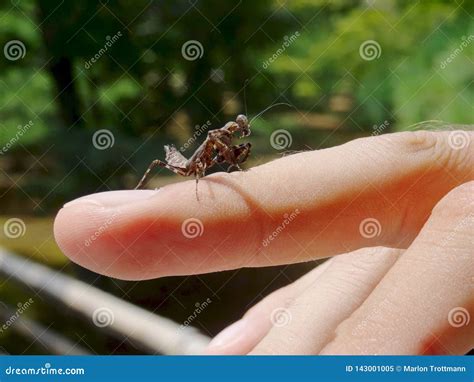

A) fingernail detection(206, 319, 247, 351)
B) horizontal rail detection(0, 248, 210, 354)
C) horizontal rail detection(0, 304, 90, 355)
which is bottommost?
horizontal rail detection(0, 304, 90, 355)

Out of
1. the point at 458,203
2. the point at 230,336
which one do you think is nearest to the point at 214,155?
the point at 230,336

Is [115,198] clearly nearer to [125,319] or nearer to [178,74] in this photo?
[125,319]

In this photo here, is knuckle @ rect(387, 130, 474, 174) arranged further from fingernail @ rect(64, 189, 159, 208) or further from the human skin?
fingernail @ rect(64, 189, 159, 208)

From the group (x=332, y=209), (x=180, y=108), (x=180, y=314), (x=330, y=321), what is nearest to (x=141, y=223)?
(x=332, y=209)

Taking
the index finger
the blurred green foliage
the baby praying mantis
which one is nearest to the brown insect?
the baby praying mantis
